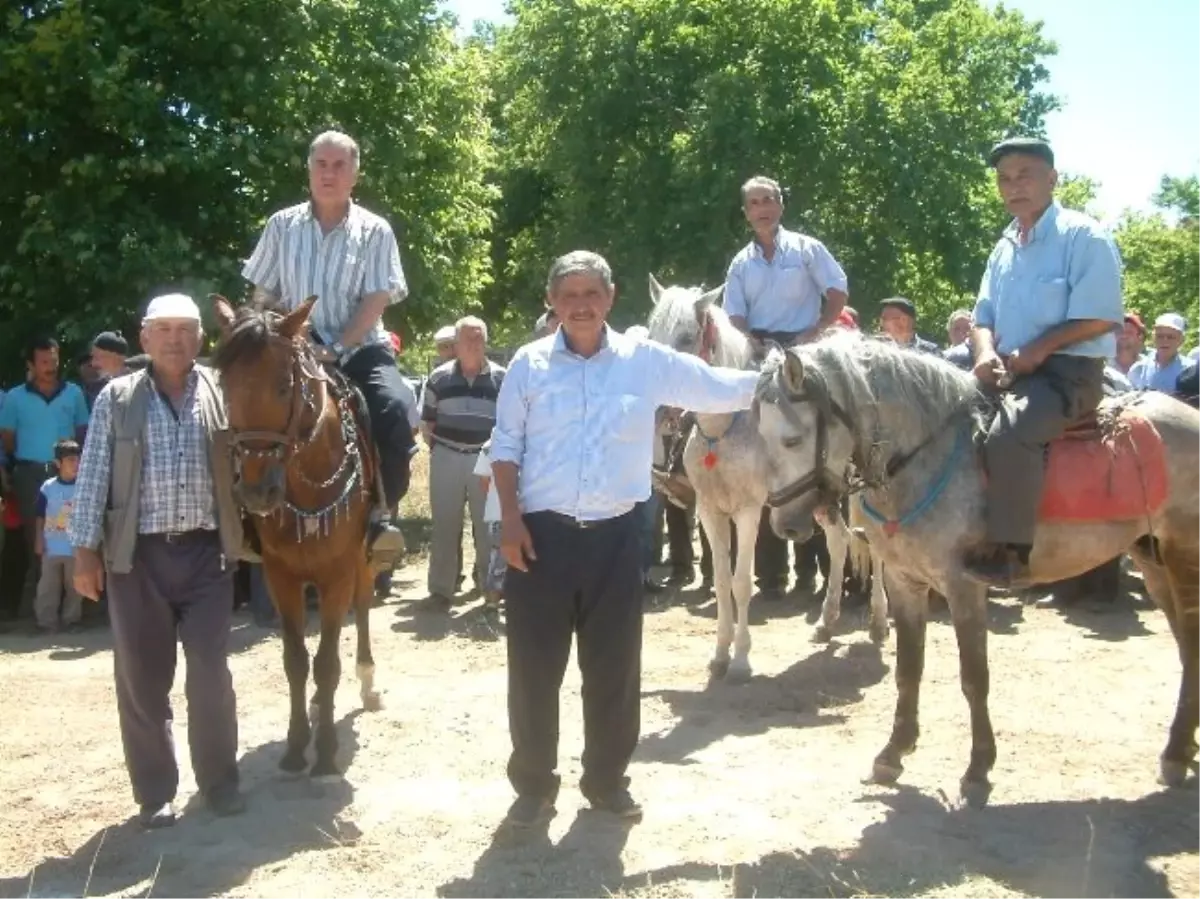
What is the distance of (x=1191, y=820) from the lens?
17.4 ft

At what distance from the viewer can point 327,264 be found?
646 cm

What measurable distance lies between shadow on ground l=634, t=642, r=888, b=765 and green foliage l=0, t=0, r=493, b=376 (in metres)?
7.22

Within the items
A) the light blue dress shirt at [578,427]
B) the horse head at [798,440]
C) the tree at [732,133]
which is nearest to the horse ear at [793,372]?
the horse head at [798,440]

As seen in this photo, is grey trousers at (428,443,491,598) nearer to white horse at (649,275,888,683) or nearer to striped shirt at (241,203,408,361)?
white horse at (649,275,888,683)

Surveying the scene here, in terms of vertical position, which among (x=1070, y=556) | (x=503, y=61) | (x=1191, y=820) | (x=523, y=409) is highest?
(x=503, y=61)

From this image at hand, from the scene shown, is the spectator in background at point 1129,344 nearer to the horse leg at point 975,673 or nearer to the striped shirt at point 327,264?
the horse leg at point 975,673

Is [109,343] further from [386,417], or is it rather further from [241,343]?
[241,343]

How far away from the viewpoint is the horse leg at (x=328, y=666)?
6.06m

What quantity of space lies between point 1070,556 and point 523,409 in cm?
267

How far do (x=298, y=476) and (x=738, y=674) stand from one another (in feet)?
10.9

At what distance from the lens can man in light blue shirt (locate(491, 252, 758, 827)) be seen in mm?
4922

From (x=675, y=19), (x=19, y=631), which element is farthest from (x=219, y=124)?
(x=675, y=19)

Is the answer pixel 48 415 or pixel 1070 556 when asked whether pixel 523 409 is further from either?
pixel 48 415

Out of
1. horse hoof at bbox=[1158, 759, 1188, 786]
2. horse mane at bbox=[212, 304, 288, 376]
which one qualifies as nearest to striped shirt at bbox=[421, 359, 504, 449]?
horse mane at bbox=[212, 304, 288, 376]
